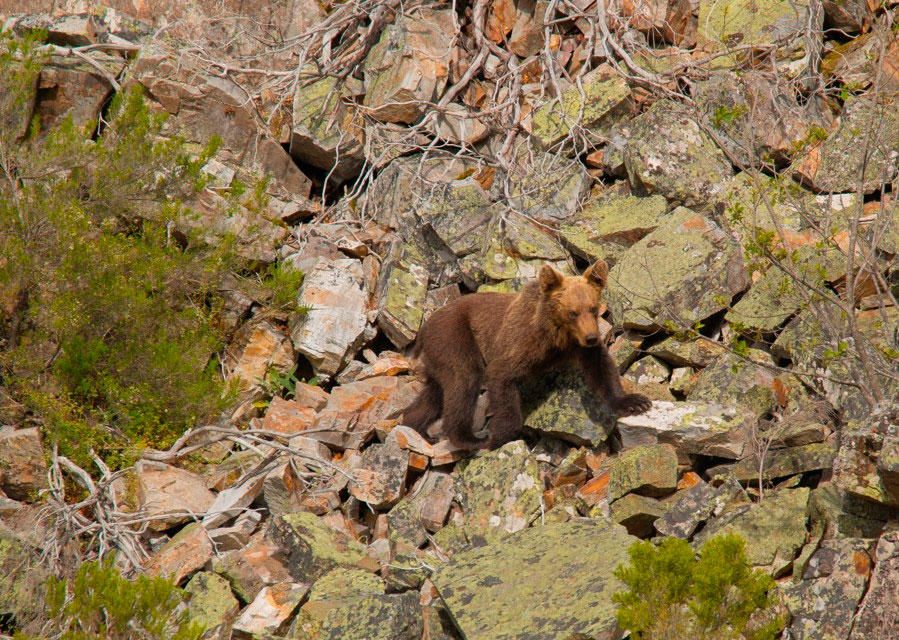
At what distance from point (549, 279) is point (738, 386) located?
68.4 inches

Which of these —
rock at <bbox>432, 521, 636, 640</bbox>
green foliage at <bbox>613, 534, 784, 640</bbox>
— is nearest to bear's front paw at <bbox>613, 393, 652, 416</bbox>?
rock at <bbox>432, 521, 636, 640</bbox>

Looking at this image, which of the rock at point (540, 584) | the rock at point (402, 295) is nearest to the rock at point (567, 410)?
the rock at point (540, 584)

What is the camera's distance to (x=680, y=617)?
17.3ft

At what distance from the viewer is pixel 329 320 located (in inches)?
402

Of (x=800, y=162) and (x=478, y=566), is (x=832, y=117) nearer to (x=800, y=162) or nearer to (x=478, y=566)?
(x=800, y=162)

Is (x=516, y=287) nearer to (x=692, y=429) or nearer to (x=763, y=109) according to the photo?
(x=692, y=429)

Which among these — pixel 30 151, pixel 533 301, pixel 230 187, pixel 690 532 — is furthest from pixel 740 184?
pixel 30 151

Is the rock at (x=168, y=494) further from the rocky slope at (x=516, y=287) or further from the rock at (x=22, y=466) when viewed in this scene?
the rock at (x=22, y=466)

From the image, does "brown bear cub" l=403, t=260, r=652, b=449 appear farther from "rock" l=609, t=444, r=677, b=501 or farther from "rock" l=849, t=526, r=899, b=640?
"rock" l=849, t=526, r=899, b=640

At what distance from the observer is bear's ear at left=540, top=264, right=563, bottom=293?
8.62 meters

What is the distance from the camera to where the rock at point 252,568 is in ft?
23.5

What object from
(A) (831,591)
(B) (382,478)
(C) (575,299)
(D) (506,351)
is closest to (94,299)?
(B) (382,478)

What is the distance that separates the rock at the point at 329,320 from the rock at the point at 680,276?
8.17ft

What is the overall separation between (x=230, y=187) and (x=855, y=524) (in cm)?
691
